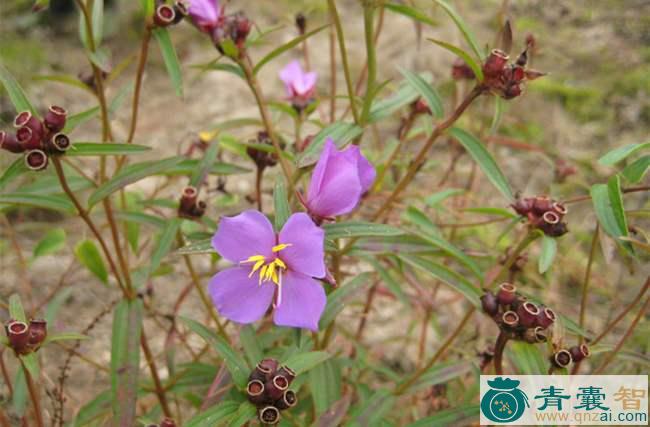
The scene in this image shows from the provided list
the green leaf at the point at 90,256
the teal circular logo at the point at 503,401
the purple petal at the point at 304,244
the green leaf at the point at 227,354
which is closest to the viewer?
the purple petal at the point at 304,244

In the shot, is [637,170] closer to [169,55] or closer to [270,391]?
[270,391]

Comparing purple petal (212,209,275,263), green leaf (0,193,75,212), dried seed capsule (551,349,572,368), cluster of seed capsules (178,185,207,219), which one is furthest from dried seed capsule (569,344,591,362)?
green leaf (0,193,75,212)

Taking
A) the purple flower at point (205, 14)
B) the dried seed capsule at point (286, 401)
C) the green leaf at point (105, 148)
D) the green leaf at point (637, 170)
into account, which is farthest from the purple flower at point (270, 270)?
the green leaf at point (637, 170)

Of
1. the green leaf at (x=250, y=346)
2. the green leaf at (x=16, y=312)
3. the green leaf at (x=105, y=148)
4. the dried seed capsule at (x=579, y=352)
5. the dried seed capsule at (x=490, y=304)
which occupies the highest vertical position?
the green leaf at (x=105, y=148)

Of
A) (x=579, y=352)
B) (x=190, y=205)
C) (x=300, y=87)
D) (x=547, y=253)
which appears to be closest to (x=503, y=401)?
(x=579, y=352)

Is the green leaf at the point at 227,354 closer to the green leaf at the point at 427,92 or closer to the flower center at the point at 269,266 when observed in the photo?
the flower center at the point at 269,266

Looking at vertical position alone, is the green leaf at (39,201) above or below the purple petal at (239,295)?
above
